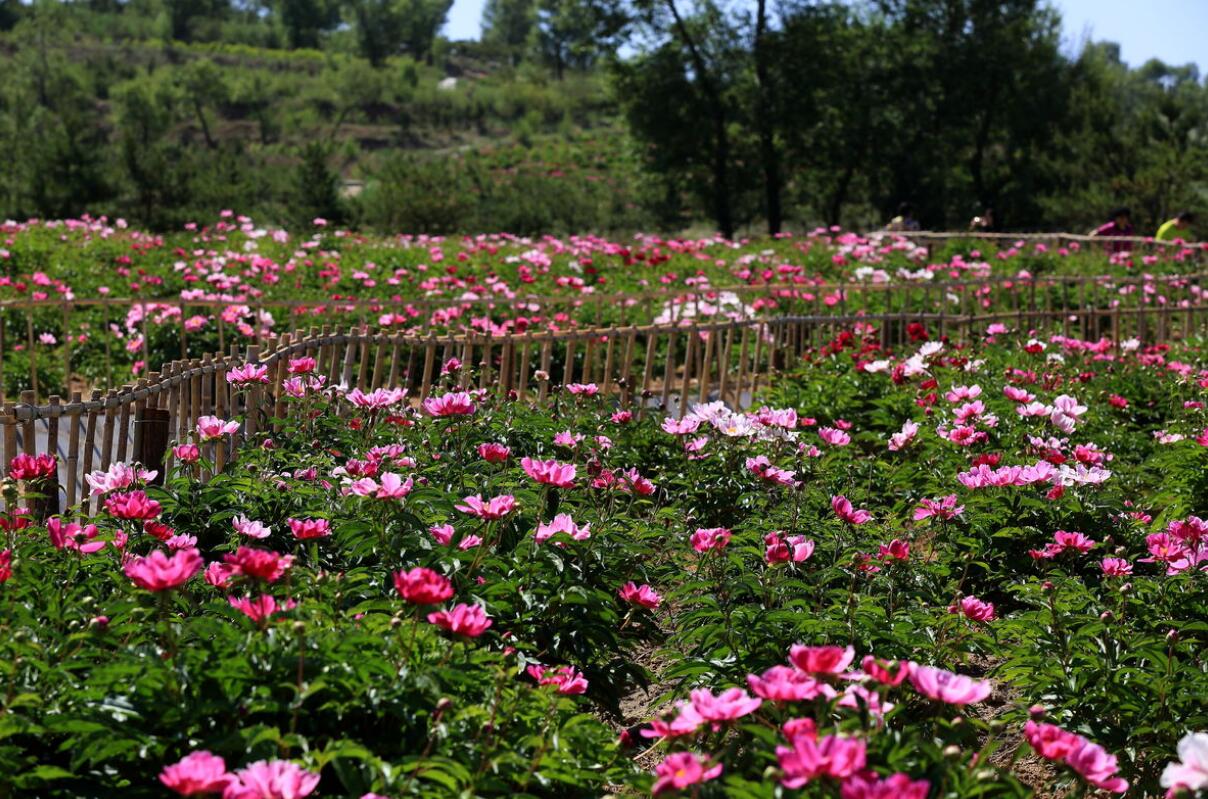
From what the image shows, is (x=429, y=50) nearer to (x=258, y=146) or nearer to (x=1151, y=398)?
(x=258, y=146)

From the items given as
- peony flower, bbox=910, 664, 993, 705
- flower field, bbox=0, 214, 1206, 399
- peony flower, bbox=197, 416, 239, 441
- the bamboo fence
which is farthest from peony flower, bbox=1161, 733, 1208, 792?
the bamboo fence

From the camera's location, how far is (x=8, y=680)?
2246 mm

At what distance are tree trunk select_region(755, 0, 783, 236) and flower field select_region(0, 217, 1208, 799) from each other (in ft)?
66.2

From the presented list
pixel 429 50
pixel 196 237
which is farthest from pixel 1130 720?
pixel 429 50

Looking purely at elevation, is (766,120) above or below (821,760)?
above

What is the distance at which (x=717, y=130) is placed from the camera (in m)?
25.7

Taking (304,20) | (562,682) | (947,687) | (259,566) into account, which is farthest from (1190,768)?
(304,20)

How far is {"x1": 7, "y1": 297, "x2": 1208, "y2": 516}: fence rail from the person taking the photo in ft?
15.4

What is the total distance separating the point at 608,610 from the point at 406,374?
13.7 ft

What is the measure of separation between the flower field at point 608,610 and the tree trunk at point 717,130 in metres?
19.9

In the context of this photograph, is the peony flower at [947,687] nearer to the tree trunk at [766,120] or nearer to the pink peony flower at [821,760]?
the pink peony flower at [821,760]

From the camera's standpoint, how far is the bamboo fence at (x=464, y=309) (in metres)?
9.16

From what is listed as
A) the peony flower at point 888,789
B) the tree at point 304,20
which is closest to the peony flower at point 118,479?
the peony flower at point 888,789

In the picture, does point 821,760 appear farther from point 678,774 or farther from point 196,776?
point 196,776
